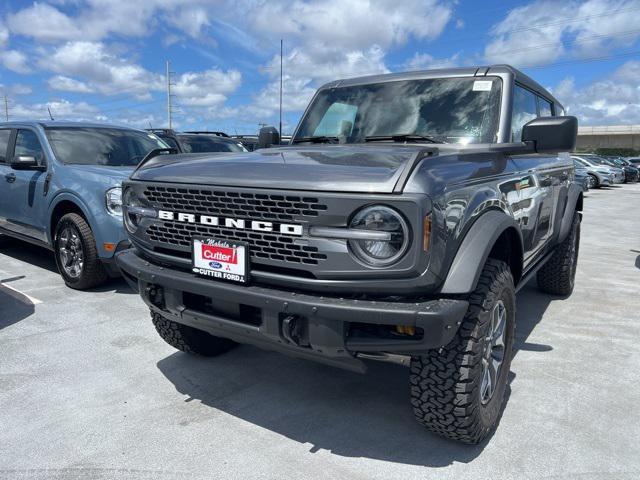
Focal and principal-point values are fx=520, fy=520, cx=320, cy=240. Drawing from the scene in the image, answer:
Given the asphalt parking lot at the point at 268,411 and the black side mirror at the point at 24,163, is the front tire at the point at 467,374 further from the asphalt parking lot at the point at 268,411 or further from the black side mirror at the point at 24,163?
the black side mirror at the point at 24,163

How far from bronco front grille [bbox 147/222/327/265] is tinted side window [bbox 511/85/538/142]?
1.82 m

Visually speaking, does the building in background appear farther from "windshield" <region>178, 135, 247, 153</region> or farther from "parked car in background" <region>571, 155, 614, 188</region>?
"windshield" <region>178, 135, 247, 153</region>

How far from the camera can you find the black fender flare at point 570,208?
4.52 metres

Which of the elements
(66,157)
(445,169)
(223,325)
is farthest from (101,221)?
(445,169)

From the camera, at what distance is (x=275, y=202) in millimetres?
2268

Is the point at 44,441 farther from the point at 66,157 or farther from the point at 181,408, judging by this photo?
the point at 66,157

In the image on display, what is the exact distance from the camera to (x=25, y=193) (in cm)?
564

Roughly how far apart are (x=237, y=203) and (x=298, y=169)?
12.6 inches

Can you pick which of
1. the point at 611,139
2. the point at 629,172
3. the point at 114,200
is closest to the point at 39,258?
the point at 114,200

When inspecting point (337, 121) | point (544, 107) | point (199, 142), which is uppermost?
point (544, 107)

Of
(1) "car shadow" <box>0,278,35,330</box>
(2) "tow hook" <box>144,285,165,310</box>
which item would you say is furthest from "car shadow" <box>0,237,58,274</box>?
(2) "tow hook" <box>144,285,165,310</box>

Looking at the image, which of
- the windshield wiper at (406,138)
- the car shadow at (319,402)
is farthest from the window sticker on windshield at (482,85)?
the car shadow at (319,402)

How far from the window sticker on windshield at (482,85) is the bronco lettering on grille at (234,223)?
72.6 inches

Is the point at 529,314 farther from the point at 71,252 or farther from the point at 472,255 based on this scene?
the point at 71,252
